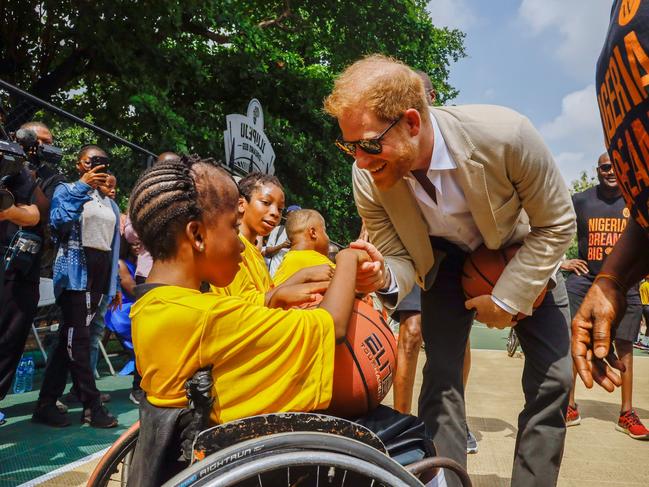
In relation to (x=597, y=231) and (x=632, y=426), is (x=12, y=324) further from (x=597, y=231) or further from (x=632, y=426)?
(x=597, y=231)

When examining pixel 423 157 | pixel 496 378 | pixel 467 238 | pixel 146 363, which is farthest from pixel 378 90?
pixel 496 378

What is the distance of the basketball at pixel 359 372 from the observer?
1.91 meters

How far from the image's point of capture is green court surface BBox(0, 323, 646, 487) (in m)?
3.42

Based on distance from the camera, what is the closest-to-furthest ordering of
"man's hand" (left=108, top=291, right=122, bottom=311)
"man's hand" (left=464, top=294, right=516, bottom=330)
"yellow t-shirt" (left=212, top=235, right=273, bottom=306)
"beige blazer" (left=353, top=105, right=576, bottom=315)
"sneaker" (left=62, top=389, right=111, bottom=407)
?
1. "beige blazer" (left=353, top=105, right=576, bottom=315)
2. "man's hand" (left=464, top=294, right=516, bottom=330)
3. "yellow t-shirt" (left=212, top=235, right=273, bottom=306)
4. "sneaker" (left=62, top=389, right=111, bottom=407)
5. "man's hand" (left=108, top=291, right=122, bottom=311)

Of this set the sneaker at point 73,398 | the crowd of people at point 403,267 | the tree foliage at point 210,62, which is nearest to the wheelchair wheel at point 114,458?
the crowd of people at point 403,267

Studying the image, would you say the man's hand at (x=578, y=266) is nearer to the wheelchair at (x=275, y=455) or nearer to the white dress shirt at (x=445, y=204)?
the white dress shirt at (x=445, y=204)

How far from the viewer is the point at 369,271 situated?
2207 millimetres

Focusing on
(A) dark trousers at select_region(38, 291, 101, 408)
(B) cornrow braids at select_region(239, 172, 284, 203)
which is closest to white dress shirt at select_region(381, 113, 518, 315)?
(B) cornrow braids at select_region(239, 172, 284, 203)

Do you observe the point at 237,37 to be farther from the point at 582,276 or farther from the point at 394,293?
the point at 394,293

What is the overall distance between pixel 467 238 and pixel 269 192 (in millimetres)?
1808

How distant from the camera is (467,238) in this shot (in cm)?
265

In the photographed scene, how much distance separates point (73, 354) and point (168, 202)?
283 centimetres

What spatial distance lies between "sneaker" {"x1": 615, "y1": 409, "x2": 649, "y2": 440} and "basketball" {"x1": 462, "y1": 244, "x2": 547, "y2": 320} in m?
2.72

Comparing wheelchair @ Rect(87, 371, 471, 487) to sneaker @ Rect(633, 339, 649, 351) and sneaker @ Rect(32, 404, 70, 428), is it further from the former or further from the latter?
sneaker @ Rect(633, 339, 649, 351)
